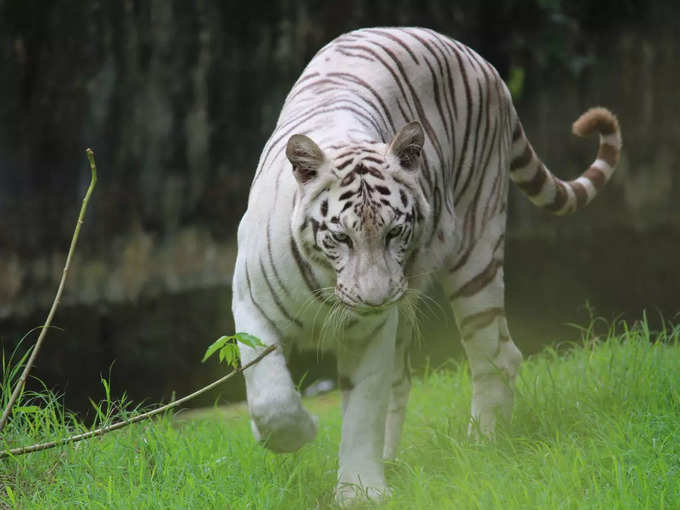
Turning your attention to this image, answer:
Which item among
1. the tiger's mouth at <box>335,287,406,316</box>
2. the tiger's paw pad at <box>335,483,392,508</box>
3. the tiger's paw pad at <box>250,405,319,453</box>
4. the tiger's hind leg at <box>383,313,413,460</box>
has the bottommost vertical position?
the tiger's hind leg at <box>383,313,413,460</box>

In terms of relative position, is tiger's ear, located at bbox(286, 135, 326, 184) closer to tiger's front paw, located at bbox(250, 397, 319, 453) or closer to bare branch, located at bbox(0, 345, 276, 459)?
bare branch, located at bbox(0, 345, 276, 459)

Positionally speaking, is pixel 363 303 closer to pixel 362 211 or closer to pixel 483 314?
pixel 362 211

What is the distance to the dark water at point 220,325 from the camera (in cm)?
686

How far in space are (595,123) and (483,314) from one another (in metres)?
1.03

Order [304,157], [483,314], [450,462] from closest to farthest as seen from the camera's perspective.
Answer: [304,157], [450,462], [483,314]

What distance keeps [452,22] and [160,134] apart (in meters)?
2.89

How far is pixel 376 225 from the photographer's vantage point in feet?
9.37

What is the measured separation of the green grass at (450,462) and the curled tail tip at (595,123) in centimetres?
94

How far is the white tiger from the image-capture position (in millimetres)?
2932

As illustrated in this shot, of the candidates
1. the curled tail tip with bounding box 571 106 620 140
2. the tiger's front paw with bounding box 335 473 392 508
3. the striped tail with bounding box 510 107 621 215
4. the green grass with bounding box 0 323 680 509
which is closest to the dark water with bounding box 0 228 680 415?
the striped tail with bounding box 510 107 621 215

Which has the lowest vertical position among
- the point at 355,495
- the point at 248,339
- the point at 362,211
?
the point at 355,495

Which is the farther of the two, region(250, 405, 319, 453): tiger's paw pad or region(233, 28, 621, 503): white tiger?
region(250, 405, 319, 453): tiger's paw pad

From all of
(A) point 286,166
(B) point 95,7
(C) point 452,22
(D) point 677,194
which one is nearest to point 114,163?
(B) point 95,7

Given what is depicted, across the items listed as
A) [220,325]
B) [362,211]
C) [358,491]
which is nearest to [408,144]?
[362,211]
